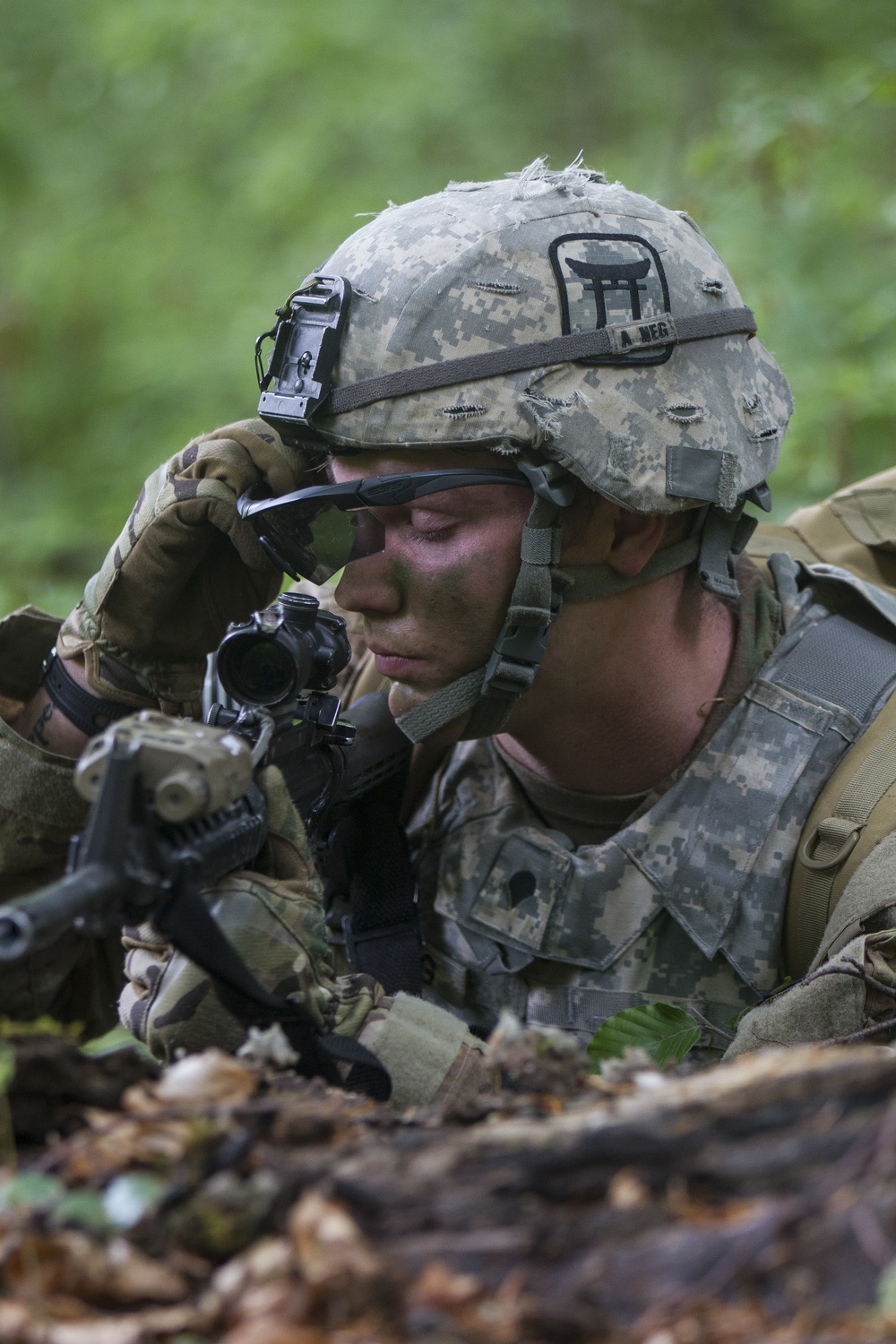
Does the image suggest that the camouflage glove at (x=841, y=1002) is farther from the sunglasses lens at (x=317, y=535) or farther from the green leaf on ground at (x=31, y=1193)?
the green leaf on ground at (x=31, y=1193)

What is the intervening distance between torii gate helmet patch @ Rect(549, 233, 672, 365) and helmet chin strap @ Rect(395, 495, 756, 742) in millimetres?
375

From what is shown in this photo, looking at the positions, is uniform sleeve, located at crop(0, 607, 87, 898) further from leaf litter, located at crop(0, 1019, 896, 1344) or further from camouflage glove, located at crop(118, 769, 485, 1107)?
leaf litter, located at crop(0, 1019, 896, 1344)

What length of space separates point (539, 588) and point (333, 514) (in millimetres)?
526

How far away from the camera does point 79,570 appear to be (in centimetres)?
892

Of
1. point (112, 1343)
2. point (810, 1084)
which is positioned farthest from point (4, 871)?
point (810, 1084)

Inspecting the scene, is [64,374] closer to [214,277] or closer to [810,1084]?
[214,277]

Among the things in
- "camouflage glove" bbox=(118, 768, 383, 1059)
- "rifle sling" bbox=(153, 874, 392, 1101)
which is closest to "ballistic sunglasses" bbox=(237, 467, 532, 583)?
"camouflage glove" bbox=(118, 768, 383, 1059)

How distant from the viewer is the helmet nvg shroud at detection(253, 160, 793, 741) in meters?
2.93

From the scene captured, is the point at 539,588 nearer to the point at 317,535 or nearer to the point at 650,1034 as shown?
the point at 317,535

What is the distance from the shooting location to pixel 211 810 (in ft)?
6.29

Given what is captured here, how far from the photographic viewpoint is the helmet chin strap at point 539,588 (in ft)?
9.77

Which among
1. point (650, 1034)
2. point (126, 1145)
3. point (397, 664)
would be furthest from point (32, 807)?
point (126, 1145)

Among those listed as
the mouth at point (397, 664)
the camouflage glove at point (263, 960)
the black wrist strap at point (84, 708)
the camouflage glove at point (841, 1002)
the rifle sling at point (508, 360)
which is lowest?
the camouflage glove at point (841, 1002)

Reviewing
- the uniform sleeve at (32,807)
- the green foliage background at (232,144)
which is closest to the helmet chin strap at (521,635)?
the uniform sleeve at (32,807)
